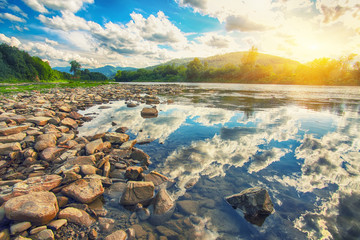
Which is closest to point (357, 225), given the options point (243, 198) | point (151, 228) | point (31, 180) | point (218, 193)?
point (243, 198)

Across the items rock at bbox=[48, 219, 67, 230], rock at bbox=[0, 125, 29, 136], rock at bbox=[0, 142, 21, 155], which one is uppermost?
rock at bbox=[0, 125, 29, 136]

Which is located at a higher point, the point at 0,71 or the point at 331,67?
the point at 331,67

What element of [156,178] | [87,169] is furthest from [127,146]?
[156,178]

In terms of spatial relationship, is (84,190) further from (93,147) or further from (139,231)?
(93,147)

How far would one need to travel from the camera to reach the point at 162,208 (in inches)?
161

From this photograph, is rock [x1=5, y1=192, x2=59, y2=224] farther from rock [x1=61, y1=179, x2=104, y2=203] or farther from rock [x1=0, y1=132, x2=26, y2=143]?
rock [x1=0, y1=132, x2=26, y2=143]

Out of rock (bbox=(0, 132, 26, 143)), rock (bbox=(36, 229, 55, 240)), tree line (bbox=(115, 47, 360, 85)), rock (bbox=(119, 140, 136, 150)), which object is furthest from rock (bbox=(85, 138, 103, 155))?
tree line (bbox=(115, 47, 360, 85))

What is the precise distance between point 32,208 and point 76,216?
84 centimetres

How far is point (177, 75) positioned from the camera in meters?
166

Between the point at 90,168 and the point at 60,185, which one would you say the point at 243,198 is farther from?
the point at 60,185

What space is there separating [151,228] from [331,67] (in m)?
146

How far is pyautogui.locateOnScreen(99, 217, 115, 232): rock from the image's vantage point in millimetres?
3519

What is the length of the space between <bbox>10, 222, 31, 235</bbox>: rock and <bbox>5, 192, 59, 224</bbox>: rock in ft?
0.30

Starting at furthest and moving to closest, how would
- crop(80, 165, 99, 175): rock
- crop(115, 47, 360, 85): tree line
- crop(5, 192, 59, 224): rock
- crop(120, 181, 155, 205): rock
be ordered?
crop(115, 47, 360, 85): tree line < crop(80, 165, 99, 175): rock < crop(120, 181, 155, 205): rock < crop(5, 192, 59, 224): rock
